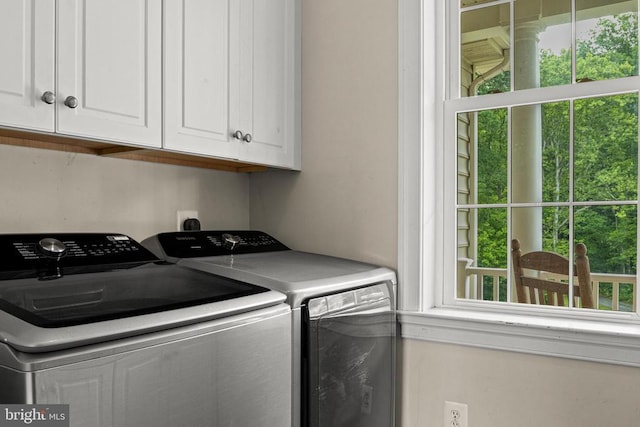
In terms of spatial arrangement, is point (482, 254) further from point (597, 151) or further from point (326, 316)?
point (326, 316)

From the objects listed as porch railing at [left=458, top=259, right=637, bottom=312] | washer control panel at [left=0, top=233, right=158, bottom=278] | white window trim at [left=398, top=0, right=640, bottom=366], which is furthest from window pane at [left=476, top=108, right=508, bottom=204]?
washer control panel at [left=0, top=233, right=158, bottom=278]

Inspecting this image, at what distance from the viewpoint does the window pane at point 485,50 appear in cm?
196

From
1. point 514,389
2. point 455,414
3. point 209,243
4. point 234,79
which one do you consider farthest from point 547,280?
point 234,79

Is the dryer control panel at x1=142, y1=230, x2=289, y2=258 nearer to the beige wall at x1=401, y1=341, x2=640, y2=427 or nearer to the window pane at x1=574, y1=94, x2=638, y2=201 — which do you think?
the beige wall at x1=401, y1=341, x2=640, y2=427

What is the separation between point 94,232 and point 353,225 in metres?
0.96

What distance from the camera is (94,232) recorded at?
5.63 ft

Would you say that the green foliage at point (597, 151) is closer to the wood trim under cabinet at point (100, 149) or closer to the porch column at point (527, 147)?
the porch column at point (527, 147)

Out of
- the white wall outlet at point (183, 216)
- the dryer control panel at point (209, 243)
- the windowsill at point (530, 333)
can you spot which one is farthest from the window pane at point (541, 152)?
the white wall outlet at point (183, 216)

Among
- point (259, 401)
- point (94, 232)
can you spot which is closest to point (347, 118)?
point (94, 232)

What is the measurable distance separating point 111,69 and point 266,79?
27.5 inches

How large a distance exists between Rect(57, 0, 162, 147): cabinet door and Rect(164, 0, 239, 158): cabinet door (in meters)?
0.05

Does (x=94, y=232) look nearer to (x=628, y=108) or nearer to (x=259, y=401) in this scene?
(x=259, y=401)

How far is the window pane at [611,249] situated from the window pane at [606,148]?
57 mm

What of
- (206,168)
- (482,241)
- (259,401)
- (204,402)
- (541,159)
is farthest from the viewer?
(206,168)
